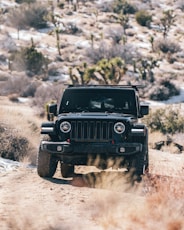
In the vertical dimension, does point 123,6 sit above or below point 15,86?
above

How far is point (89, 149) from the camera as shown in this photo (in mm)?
9188

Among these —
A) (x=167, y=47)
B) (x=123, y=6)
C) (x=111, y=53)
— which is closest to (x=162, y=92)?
(x=111, y=53)

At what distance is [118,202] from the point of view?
277 inches

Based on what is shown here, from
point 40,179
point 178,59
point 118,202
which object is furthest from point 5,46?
point 118,202

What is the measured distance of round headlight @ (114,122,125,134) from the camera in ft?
30.6

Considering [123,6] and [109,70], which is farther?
[123,6]

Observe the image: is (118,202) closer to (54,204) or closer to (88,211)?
(88,211)

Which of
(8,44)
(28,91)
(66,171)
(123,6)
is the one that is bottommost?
(28,91)

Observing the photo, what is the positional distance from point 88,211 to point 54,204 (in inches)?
33.1

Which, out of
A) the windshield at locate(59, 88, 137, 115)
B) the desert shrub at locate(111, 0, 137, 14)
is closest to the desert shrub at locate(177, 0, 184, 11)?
the desert shrub at locate(111, 0, 137, 14)

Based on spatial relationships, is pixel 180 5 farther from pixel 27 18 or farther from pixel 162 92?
pixel 162 92

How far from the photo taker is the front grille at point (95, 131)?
367 inches

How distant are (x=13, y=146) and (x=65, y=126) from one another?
3.98m

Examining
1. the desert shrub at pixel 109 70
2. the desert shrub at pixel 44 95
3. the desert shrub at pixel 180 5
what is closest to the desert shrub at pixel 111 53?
the desert shrub at pixel 44 95
